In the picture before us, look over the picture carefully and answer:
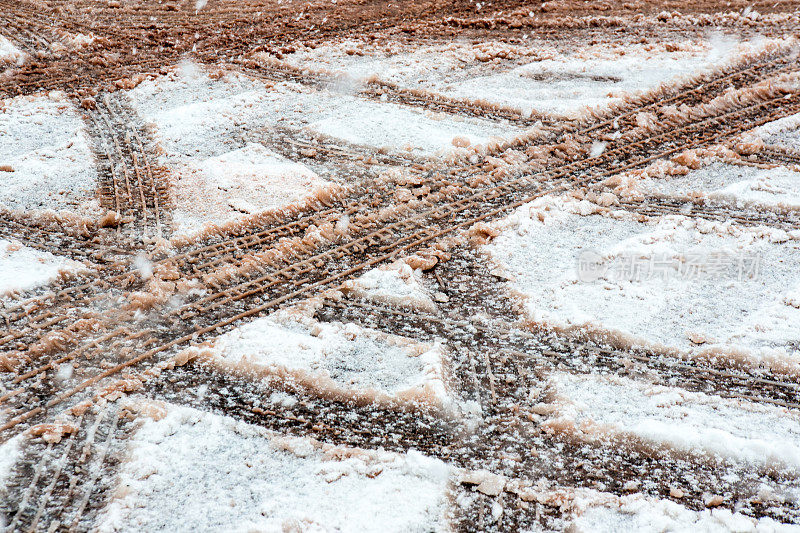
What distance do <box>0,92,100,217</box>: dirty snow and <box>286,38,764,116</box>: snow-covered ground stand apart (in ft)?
13.5

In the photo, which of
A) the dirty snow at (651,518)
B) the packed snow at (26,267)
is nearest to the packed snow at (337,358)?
the dirty snow at (651,518)

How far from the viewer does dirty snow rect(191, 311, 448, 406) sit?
4410 millimetres

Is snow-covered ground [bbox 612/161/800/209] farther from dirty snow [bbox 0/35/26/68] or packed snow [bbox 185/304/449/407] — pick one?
dirty snow [bbox 0/35/26/68]

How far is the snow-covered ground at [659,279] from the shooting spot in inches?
192

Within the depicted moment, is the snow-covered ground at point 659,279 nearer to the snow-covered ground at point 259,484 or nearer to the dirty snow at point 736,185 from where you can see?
the dirty snow at point 736,185

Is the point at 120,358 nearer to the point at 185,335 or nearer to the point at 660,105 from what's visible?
the point at 185,335

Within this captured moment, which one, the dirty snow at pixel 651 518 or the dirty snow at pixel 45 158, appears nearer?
the dirty snow at pixel 651 518

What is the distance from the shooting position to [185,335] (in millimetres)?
4926

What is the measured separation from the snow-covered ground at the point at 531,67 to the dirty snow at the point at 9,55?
4.65 m

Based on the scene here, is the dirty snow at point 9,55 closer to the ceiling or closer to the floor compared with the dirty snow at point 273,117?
closer to the ceiling

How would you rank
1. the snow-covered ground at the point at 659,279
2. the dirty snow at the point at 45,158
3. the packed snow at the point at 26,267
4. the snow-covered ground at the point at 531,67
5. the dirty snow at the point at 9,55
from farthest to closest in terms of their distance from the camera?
1. the dirty snow at the point at 9,55
2. the snow-covered ground at the point at 531,67
3. the dirty snow at the point at 45,158
4. the packed snow at the point at 26,267
5. the snow-covered ground at the point at 659,279

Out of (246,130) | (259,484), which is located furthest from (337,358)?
(246,130)

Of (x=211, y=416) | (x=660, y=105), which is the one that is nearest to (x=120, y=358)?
(x=211, y=416)

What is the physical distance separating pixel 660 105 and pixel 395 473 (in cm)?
764
